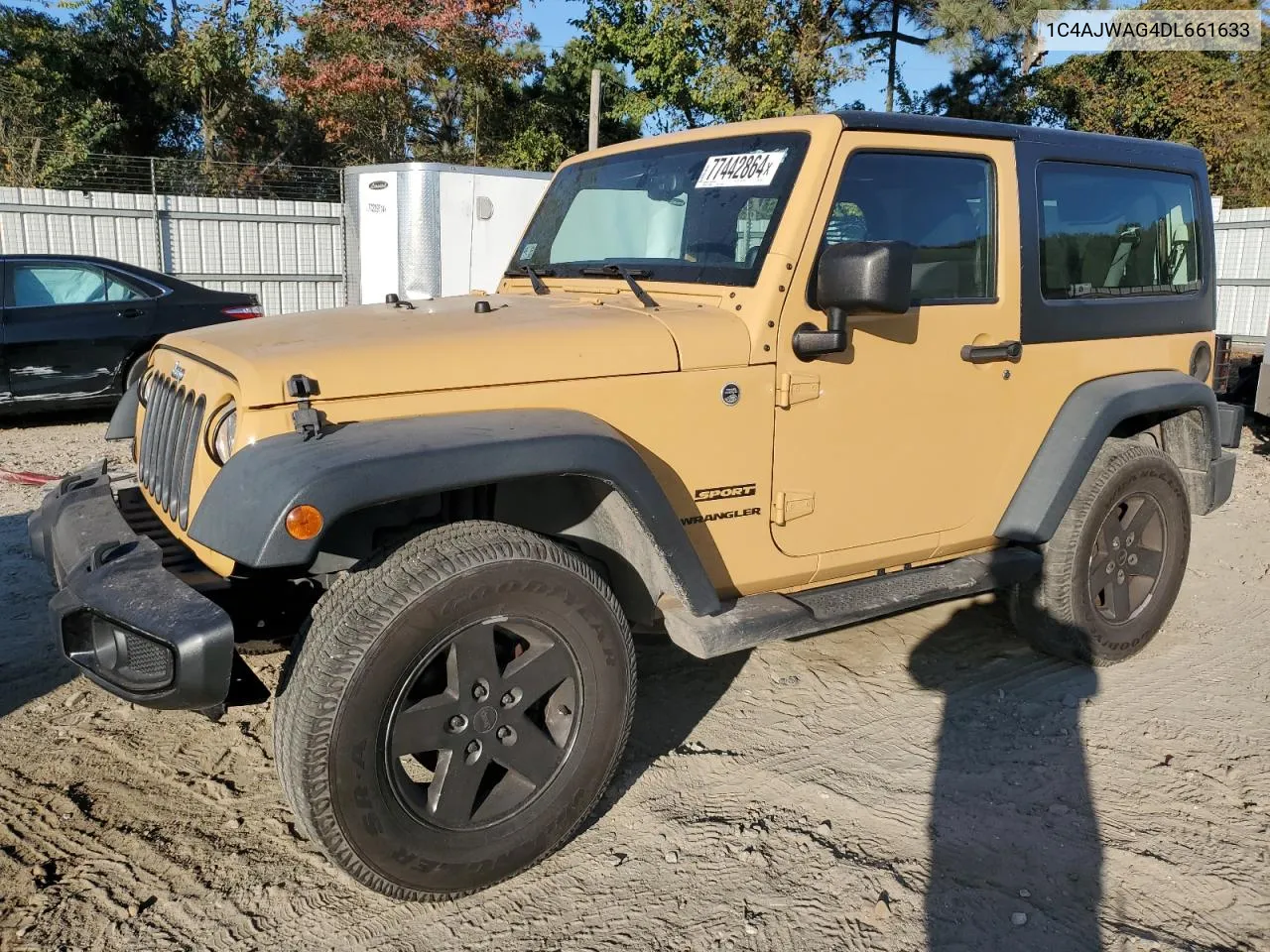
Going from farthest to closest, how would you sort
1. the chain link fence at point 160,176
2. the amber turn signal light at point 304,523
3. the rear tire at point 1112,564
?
the chain link fence at point 160,176 → the rear tire at point 1112,564 → the amber turn signal light at point 304,523

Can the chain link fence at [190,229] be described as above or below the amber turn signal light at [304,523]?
above

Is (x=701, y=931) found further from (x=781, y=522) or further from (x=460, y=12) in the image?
(x=460, y=12)

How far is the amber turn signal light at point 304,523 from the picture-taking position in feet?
7.36

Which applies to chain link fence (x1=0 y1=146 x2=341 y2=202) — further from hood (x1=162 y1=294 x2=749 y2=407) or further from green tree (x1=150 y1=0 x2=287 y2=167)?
hood (x1=162 y1=294 x2=749 y2=407)

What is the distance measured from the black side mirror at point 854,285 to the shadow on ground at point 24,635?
306cm

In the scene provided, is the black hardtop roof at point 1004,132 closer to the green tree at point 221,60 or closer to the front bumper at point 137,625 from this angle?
the front bumper at point 137,625

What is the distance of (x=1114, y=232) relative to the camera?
13.4 feet

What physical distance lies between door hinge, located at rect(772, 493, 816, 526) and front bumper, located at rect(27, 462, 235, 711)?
1.64 meters

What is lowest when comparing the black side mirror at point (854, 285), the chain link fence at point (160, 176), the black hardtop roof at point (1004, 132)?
the black side mirror at point (854, 285)

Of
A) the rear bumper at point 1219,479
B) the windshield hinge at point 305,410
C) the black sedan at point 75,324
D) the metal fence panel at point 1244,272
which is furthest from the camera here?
the metal fence panel at point 1244,272

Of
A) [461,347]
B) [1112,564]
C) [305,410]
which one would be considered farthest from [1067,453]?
[305,410]

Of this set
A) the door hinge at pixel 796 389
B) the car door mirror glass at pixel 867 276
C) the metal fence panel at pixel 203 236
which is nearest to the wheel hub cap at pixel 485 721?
the door hinge at pixel 796 389

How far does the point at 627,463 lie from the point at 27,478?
554cm

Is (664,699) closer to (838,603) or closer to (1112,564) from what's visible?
(838,603)
